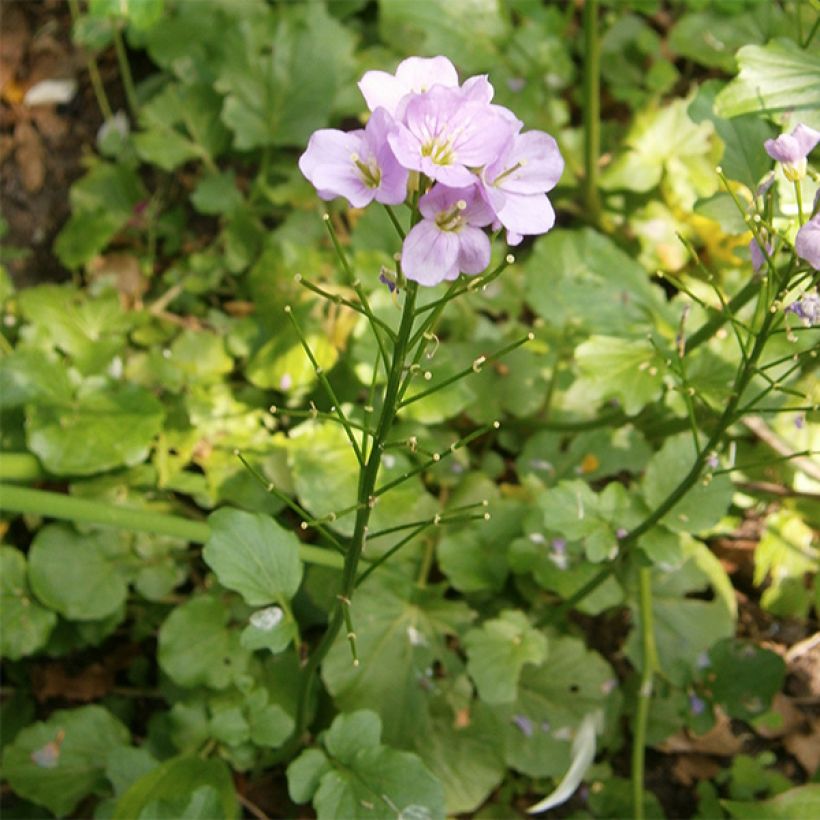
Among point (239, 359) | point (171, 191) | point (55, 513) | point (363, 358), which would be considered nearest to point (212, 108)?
point (171, 191)

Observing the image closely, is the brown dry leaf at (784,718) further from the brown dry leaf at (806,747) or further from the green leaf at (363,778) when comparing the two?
the green leaf at (363,778)

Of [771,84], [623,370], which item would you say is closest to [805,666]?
[623,370]

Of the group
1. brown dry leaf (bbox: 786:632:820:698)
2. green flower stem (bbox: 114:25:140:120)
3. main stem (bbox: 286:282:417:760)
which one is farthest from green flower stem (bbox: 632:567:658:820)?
green flower stem (bbox: 114:25:140:120)

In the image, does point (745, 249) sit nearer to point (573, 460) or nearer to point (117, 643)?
point (573, 460)

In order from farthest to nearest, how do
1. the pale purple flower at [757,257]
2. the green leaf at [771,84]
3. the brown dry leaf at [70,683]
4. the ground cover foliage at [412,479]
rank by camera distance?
the brown dry leaf at [70,683] → the ground cover foliage at [412,479] → the green leaf at [771,84] → the pale purple flower at [757,257]

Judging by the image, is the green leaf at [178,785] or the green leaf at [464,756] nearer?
the green leaf at [178,785]

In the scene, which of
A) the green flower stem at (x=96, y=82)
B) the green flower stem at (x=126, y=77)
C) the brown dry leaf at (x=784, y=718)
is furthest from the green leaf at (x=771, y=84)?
the green flower stem at (x=96, y=82)
